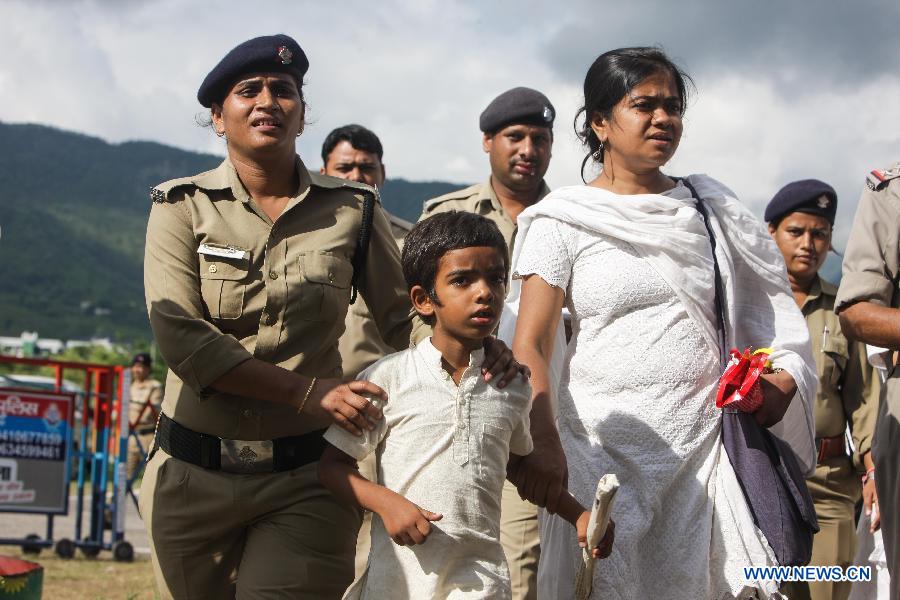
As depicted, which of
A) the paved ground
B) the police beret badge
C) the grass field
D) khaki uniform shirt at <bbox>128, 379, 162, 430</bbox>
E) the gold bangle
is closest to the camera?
the gold bangle

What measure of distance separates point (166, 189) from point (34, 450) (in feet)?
25.5

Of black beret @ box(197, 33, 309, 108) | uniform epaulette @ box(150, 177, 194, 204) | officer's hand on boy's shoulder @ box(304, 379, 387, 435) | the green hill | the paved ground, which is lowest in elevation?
the paved ground

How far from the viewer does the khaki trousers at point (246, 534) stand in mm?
3576

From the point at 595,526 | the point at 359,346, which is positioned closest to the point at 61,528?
the point at 359,346

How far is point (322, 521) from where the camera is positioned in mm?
3639

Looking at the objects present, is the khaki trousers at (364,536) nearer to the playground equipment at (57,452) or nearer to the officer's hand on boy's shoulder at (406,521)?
the officer's hand on boy's shoulder at (406,521)

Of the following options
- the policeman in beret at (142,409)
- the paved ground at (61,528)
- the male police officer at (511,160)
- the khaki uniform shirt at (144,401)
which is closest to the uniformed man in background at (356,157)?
the male police officer at (511,160)

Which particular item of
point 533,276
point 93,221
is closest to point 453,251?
point 533,276

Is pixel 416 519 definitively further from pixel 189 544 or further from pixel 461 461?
pixel 189 544

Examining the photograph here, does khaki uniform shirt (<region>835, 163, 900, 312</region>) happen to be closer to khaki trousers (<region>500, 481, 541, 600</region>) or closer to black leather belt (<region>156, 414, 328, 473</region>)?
khaki trousers (<region>500, 481, 541, 600</region>)

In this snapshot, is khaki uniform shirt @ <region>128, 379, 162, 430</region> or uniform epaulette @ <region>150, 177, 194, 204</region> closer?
uniform epaulette @ <region>150, 177, 194, 204</region>

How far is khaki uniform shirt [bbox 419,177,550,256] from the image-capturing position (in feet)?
19.6

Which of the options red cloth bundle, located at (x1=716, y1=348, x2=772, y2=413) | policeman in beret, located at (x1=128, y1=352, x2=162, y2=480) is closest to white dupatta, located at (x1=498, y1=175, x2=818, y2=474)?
red cloth bundle, located at (x1=716, y1=348, x2=772, y2=413)

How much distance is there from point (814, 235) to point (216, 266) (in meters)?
3.87
